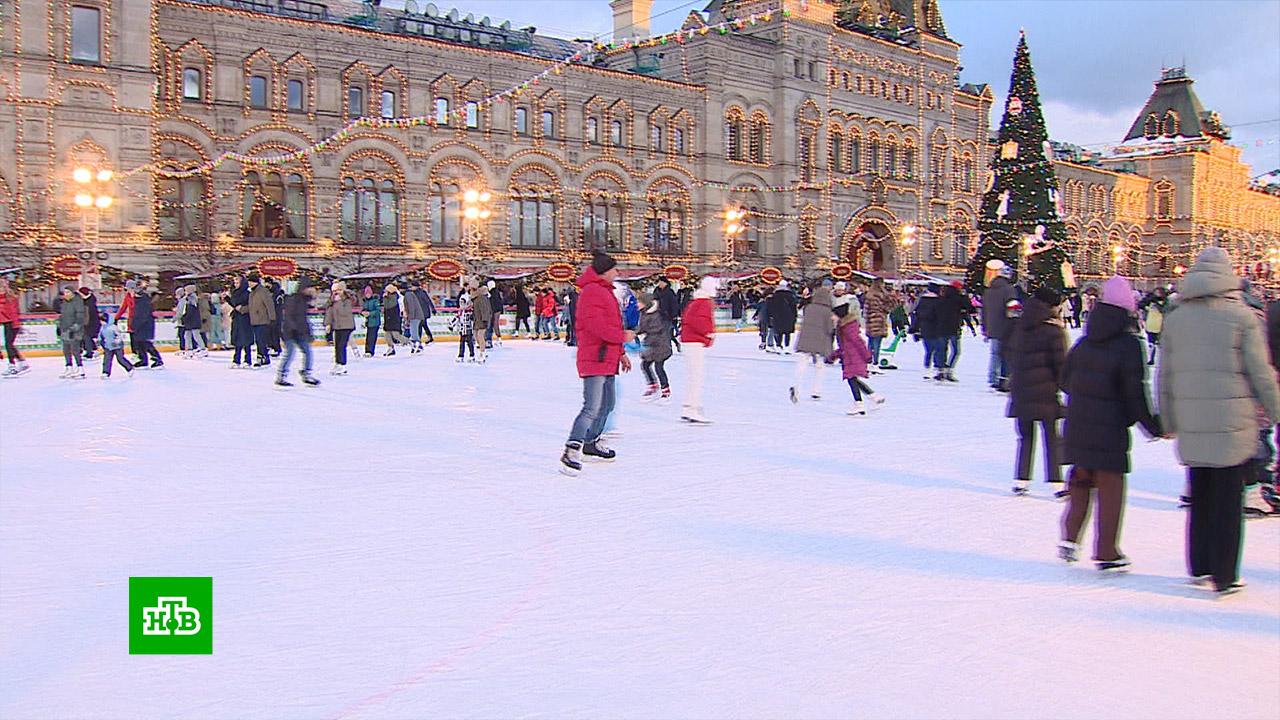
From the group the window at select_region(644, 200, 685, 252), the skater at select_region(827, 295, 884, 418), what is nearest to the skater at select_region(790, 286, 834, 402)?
the skater at select_region(827, 295, 884, 418)

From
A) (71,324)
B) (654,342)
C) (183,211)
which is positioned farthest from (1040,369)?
(183,211)

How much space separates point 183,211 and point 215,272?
85.2 inches

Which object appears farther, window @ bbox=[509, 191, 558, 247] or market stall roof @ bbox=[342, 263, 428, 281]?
window @ bbox=[509, 191, 558, 247]

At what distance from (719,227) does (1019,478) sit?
33.6m

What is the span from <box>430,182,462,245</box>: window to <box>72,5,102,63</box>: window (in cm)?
983

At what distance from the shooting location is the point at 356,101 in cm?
3158

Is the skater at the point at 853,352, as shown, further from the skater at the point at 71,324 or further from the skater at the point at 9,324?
the skater at the point at 9,324

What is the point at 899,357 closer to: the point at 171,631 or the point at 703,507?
the point at 703,507

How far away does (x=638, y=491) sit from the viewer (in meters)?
6.92

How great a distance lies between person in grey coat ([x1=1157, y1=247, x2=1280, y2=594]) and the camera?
175 inches

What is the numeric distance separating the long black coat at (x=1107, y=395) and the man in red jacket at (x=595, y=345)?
3214 mm

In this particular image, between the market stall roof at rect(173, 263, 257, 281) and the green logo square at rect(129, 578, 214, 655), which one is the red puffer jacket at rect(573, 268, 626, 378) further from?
the market stall roof at rect(173, 263, 257, 281)

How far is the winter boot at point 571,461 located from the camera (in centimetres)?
749

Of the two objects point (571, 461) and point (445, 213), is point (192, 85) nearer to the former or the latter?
point (445, 213)
